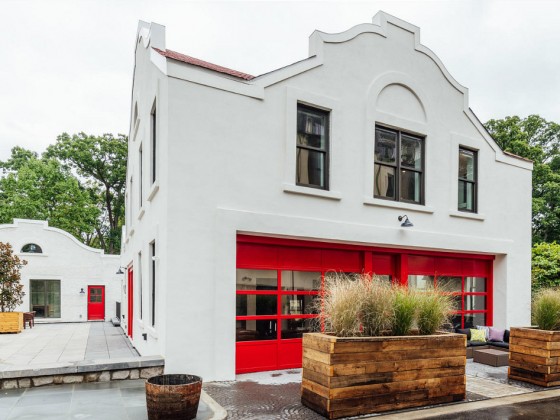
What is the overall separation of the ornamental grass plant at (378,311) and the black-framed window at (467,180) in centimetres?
600

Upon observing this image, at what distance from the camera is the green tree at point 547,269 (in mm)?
17734

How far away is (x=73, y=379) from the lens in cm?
736

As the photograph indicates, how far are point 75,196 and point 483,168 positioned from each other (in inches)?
1259

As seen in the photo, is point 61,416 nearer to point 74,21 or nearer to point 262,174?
point 262,174

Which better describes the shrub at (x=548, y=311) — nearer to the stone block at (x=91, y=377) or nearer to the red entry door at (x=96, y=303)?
the stone block at (x=91, y=377)

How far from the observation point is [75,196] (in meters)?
35.6

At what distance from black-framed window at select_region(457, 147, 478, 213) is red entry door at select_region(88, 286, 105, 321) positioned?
64.4 ft

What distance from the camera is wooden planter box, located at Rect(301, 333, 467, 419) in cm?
599

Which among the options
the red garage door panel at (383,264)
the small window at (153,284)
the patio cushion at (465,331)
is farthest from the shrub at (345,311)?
the patio cushion at (465,331)

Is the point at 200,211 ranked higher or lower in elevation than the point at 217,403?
higher

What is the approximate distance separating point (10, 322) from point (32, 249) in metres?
8.53

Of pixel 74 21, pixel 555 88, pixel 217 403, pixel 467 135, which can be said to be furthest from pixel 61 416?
pixel 555 88

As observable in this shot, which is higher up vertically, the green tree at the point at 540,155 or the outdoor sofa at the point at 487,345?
the green tree at the point at 540,155

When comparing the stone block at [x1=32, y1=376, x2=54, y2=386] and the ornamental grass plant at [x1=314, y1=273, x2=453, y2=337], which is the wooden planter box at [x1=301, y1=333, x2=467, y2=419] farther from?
the stone block at [x1=32, y1=376, x2=54, y2=386]
